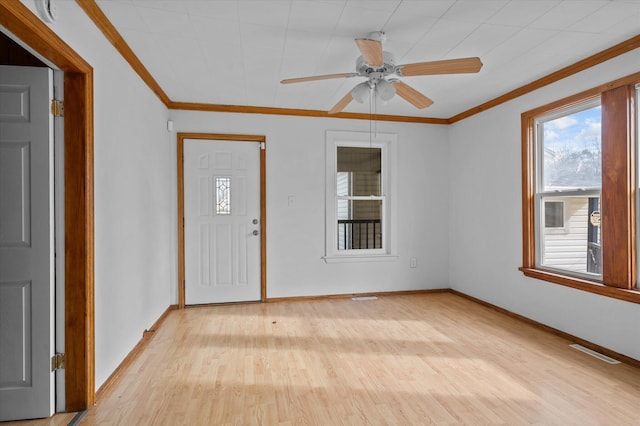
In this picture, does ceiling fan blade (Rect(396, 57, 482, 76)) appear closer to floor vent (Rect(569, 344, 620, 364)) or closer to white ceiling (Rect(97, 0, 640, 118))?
white ceiling (Rect(97, 0, 640, 118))

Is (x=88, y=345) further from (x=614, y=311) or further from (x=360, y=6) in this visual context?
(x=614, y=311)

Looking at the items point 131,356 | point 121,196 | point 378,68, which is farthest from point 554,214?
point 131,356

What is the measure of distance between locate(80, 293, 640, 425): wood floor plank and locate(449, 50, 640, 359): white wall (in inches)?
10.2

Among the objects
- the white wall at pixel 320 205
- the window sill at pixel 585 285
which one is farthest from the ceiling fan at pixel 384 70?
the window sill at pixel 585 285

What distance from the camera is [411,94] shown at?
2.85 meters

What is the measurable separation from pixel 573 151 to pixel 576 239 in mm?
805

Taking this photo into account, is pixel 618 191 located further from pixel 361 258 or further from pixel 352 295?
pixel 352 295

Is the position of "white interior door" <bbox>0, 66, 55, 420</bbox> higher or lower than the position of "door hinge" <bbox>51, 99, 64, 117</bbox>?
lower

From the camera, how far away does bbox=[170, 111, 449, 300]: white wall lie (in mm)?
4414

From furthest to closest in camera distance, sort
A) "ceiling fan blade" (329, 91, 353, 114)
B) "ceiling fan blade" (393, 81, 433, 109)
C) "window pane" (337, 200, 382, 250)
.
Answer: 1. "window pane" (337, 200, 382, 250)
2. "ceiling fan blade" (329, 91, 353, 114)
3. "ceiling fan blade" (393, 81, 433, 109)

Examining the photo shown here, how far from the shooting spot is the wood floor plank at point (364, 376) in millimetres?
Answer: 2010

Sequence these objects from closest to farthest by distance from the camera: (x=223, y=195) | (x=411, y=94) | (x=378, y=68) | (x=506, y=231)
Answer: (x=378, y=68) → (x=411, y=94) → (x=506, y=231) → (x=223, y=195)

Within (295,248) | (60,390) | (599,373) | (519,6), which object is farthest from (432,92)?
(60,390)

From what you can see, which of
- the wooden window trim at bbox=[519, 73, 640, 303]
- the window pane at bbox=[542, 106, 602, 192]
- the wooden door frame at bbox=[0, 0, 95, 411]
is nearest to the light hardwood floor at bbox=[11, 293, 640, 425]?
the wooden door frame at bbox=[0, 0, 95, 411]
